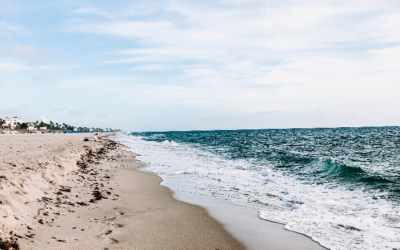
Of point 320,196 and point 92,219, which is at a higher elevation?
point 92,219

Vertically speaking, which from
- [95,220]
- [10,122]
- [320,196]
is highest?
[10,122]

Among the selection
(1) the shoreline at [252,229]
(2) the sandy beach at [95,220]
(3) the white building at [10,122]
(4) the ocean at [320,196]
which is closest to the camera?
(2) the sandy beach at [95,220]

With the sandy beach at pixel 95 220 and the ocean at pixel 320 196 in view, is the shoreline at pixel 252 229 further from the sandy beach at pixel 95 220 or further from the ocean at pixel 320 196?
the ocean at pixel 320 196

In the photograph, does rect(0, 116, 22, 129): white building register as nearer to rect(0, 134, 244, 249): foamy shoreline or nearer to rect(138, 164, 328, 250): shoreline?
rect(0, 134, 244, 249): foamy shoreline

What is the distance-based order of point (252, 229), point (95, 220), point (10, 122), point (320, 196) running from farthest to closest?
point (10, 122)
point (320, 196)
point (252, 229)
point (95, 220)

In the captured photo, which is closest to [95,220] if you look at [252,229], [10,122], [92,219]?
[92,219]

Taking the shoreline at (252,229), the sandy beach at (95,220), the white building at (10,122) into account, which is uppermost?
the white building at (10,122)

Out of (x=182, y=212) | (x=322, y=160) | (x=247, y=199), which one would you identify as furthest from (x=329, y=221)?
(x=322, y=160)

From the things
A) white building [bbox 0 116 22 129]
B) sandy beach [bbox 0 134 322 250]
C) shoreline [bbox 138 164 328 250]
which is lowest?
shoreline [bbox 138 164 328 250]

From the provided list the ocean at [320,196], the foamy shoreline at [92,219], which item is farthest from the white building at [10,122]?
the foamy shoreline at [92,219]

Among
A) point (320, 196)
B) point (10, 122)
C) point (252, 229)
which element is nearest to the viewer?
point (252, 229)

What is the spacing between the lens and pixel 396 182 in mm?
10961

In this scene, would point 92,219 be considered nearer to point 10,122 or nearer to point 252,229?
point 252,229

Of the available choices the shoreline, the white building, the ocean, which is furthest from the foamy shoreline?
the white building
